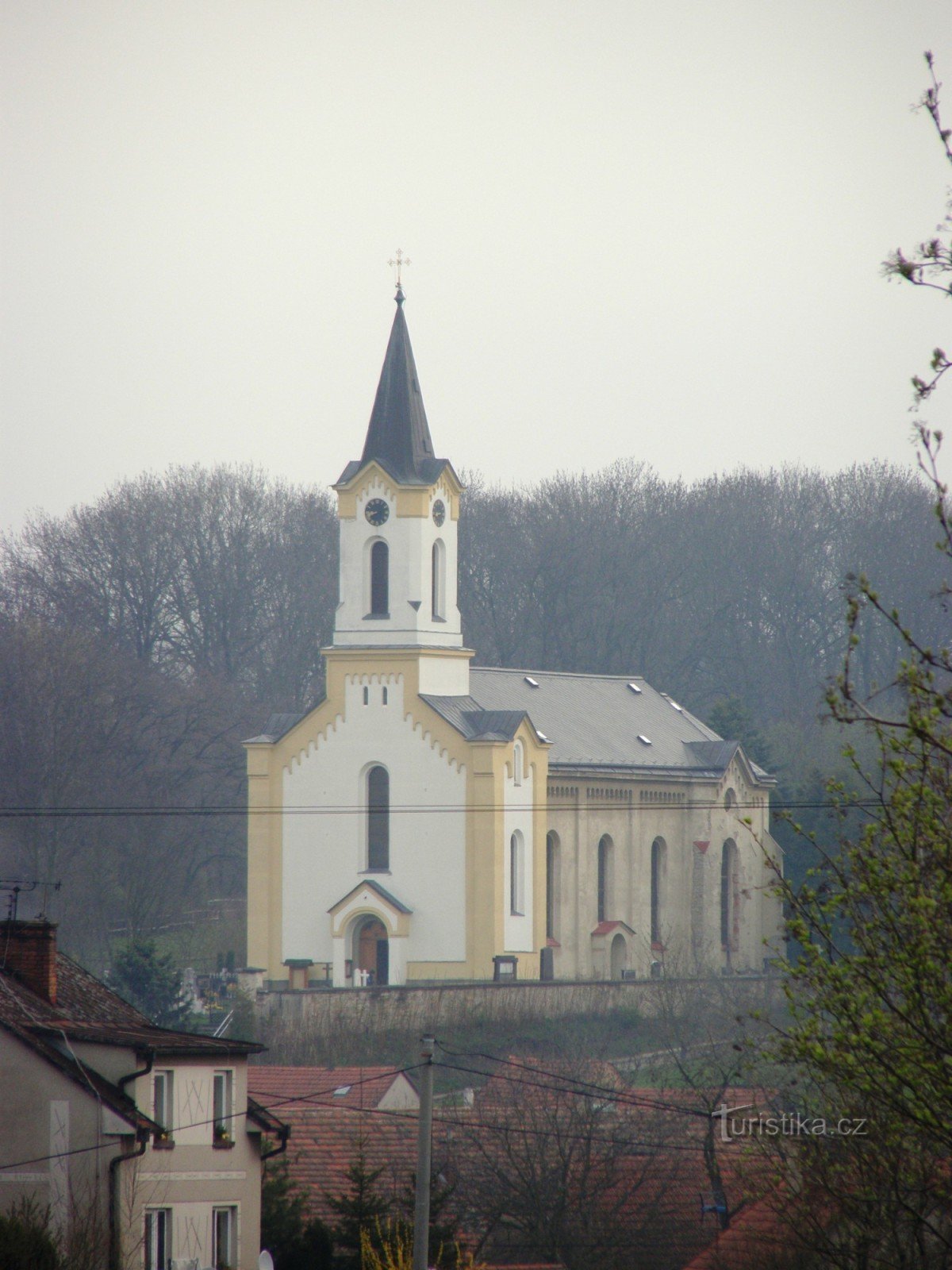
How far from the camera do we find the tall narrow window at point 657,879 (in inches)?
2534

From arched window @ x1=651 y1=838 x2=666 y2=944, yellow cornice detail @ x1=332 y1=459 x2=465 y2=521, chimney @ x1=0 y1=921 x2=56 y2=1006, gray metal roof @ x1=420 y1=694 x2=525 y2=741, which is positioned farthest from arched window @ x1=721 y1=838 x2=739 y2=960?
chimney @ x1=0 y1=921 x2=56 y2=1006

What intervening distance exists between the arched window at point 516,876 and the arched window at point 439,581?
6.04 m

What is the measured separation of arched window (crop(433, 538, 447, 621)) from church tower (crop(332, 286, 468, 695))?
85 mm

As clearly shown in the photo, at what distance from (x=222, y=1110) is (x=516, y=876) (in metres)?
32.1

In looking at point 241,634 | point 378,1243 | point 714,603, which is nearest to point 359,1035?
point 378,1243

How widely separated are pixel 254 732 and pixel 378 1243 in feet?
173

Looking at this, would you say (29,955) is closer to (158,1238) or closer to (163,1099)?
(163,1099)

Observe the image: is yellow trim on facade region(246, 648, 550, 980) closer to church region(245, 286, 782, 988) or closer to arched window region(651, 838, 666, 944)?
church region(245, 286, 782, 988)

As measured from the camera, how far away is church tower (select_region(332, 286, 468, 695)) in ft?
192

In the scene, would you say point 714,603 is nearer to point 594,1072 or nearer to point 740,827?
point 740,827

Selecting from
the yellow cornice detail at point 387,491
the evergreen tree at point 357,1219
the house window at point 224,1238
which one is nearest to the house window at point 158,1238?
the house window at point 224,1238

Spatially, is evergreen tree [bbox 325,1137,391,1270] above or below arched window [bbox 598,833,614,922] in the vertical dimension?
below

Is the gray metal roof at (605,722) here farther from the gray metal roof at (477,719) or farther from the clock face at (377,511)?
the clock face at (377,511)

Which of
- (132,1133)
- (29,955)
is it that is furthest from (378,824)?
(132,1133)
